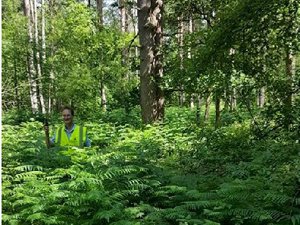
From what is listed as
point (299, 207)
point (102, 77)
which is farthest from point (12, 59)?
point (299, 207)

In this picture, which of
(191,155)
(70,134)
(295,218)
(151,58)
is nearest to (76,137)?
(70,134)

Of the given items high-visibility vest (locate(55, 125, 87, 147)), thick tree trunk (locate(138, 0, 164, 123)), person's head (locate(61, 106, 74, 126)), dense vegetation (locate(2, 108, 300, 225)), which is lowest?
dense vegetation (locate(2, 108, 300, 225))

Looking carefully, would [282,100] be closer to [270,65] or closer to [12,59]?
[270,65]

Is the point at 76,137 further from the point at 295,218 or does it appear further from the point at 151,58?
the point at 295,218

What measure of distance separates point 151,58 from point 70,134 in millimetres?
4408

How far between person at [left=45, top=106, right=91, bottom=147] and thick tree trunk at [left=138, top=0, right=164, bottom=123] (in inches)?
155

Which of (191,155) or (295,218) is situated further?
(191,155)

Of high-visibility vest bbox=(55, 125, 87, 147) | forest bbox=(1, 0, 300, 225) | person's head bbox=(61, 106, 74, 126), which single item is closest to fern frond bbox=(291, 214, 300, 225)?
forest bbox=(1, 0, 300, 225)

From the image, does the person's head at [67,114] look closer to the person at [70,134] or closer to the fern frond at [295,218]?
the person at [70,134]

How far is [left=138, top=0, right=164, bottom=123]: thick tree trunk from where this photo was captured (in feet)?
37.2

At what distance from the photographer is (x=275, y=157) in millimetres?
6633

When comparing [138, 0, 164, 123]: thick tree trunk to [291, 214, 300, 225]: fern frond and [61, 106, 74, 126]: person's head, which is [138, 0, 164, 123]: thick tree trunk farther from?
[291, 214, 300, 225]: fern frond

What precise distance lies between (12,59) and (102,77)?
5.86 m

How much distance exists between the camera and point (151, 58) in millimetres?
11500
